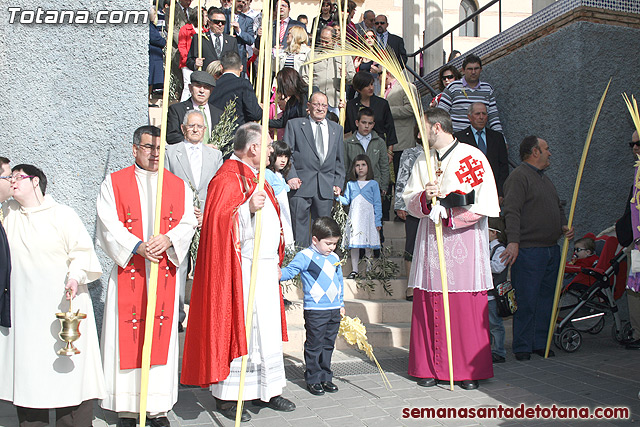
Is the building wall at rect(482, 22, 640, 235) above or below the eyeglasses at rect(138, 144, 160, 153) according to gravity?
above

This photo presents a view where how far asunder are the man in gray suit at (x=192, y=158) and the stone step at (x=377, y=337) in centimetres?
112

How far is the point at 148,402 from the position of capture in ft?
15.2

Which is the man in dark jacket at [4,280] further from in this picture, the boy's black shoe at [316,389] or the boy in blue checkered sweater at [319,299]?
the boy's black shoe at [316,389]

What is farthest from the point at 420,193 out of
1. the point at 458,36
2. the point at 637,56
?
the point at 458,36

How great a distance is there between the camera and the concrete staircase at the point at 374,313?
6.91 meters

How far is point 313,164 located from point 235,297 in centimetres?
316

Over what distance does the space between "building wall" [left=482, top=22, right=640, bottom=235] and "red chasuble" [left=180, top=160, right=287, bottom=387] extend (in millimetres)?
4825

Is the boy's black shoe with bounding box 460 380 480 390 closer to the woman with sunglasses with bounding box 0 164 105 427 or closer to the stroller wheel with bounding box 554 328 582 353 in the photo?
the stroller wheel with bounding box 554 328 582 353

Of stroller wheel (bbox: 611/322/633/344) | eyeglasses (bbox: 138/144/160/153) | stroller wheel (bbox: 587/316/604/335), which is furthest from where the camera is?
stroller wheel (bbox: 587/316/604/335)

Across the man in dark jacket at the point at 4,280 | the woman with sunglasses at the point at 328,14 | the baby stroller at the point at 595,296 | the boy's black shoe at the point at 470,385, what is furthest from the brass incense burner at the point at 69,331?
the woman with sunglasses at the point at 328,14

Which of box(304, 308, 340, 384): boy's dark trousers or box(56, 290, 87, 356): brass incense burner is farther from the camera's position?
box(304, 308, 340, 384): boy's dark trousers

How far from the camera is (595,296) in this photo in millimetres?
7062

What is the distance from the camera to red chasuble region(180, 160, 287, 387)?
473 cm

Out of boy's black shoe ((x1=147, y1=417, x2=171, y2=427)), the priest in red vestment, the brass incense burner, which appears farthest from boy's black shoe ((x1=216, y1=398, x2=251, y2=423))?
the brass incense burner
